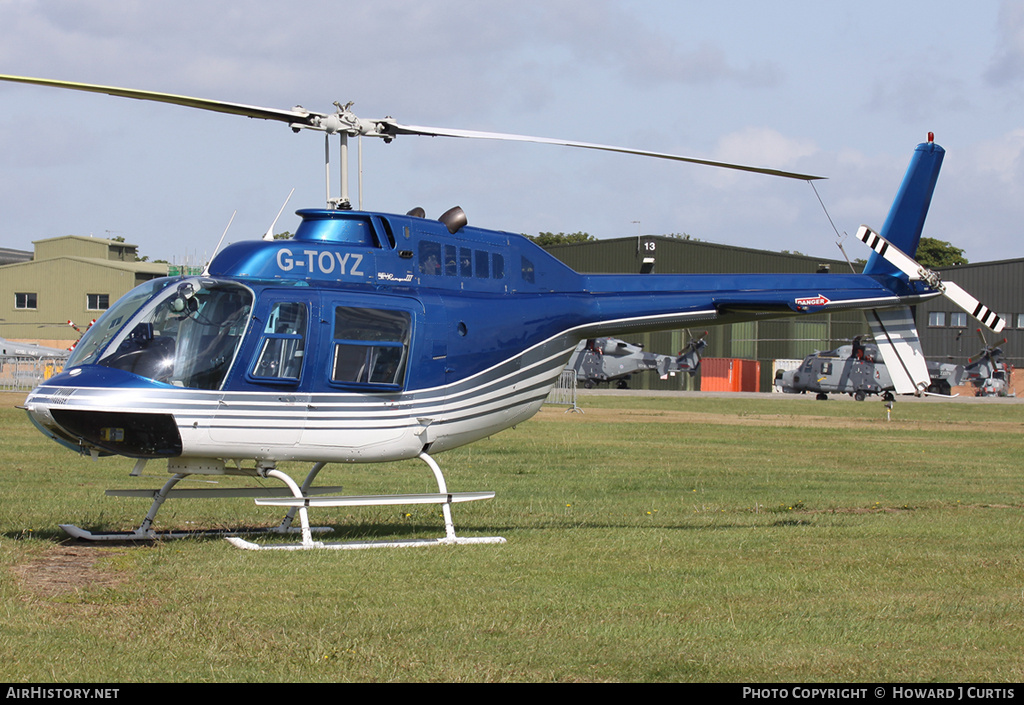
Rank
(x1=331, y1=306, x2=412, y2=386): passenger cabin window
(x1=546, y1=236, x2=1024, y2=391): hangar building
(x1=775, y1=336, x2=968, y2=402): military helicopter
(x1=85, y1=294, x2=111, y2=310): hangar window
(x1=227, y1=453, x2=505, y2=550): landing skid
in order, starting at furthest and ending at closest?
1. (x1=85, y1=294, x2=111, y2=310): hangar window
2. (x1=546, y1=236, x2=1024, y2=391): hangar building
3. (x1=775, y1=336, x2=968, y2=402): military helicopter
4. (x1=331, y1=306, x2=412, y2=386): passenger cabin window
5. (x1=227, y1=453, x2=505, y2=550): landing skid

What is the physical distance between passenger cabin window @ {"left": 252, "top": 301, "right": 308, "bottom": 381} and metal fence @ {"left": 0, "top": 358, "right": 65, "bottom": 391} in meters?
34.7

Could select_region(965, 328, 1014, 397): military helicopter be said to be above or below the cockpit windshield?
below

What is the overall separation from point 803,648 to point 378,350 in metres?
5.60

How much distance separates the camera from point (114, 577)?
8.82m

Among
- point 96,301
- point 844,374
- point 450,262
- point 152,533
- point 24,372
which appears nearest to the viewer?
point 152,533

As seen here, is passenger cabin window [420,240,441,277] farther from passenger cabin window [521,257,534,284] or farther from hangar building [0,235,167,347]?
hangar building [0,235,167,347]

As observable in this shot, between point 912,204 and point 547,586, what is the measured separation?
357 inches

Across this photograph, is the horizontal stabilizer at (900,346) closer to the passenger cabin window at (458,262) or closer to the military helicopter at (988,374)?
the passenger cabin window at (458,262)

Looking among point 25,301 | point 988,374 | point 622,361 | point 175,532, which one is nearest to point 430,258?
point 175,532

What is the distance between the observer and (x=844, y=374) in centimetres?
5362

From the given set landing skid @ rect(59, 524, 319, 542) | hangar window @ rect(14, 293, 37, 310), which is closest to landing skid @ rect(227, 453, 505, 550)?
landing skid @ rect(59, 524, 319, 542)

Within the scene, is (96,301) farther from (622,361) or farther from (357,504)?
(357,504)

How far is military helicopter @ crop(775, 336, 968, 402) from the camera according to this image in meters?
52.6
